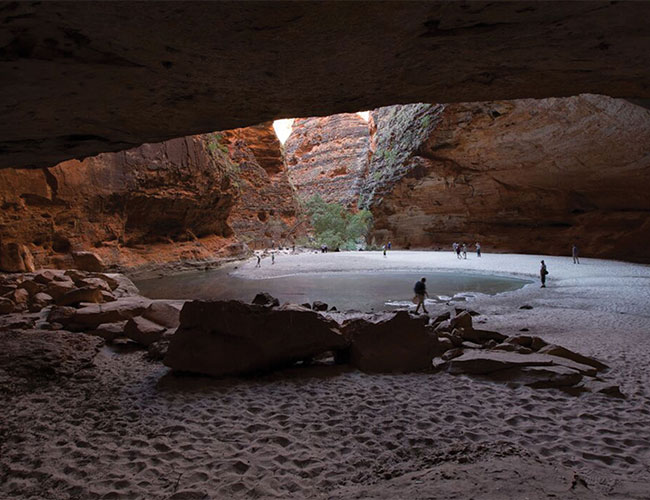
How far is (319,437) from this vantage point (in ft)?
11.2

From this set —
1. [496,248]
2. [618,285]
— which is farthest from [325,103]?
[496,248]

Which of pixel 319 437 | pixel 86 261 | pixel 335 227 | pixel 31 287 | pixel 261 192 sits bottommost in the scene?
pixel 319 437

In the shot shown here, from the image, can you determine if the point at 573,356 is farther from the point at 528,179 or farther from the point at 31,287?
the point at 528,179

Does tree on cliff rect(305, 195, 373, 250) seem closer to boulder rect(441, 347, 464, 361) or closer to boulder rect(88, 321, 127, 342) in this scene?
boulder rect(88, 321, 127, 342)

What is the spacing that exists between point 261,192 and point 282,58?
149 feet

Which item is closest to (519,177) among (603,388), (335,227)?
(603,388)

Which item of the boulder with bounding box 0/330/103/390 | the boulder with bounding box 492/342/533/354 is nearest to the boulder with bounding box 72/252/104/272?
the boulder with bounding box 0/330/103/390

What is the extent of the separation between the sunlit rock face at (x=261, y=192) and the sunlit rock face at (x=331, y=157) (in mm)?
20529

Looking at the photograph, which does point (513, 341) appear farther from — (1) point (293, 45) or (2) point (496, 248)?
(2) point (496, 248)

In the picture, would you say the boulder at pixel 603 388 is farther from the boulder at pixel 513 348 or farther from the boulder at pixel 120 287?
the boulder at pixel 120 287

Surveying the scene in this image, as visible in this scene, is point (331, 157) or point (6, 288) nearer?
point (6, 288)

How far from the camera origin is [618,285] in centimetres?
1291

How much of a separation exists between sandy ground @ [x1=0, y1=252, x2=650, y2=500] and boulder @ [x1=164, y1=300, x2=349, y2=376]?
0.25 metres

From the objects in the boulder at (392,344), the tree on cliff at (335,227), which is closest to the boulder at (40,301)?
the boulder at (392,344)
